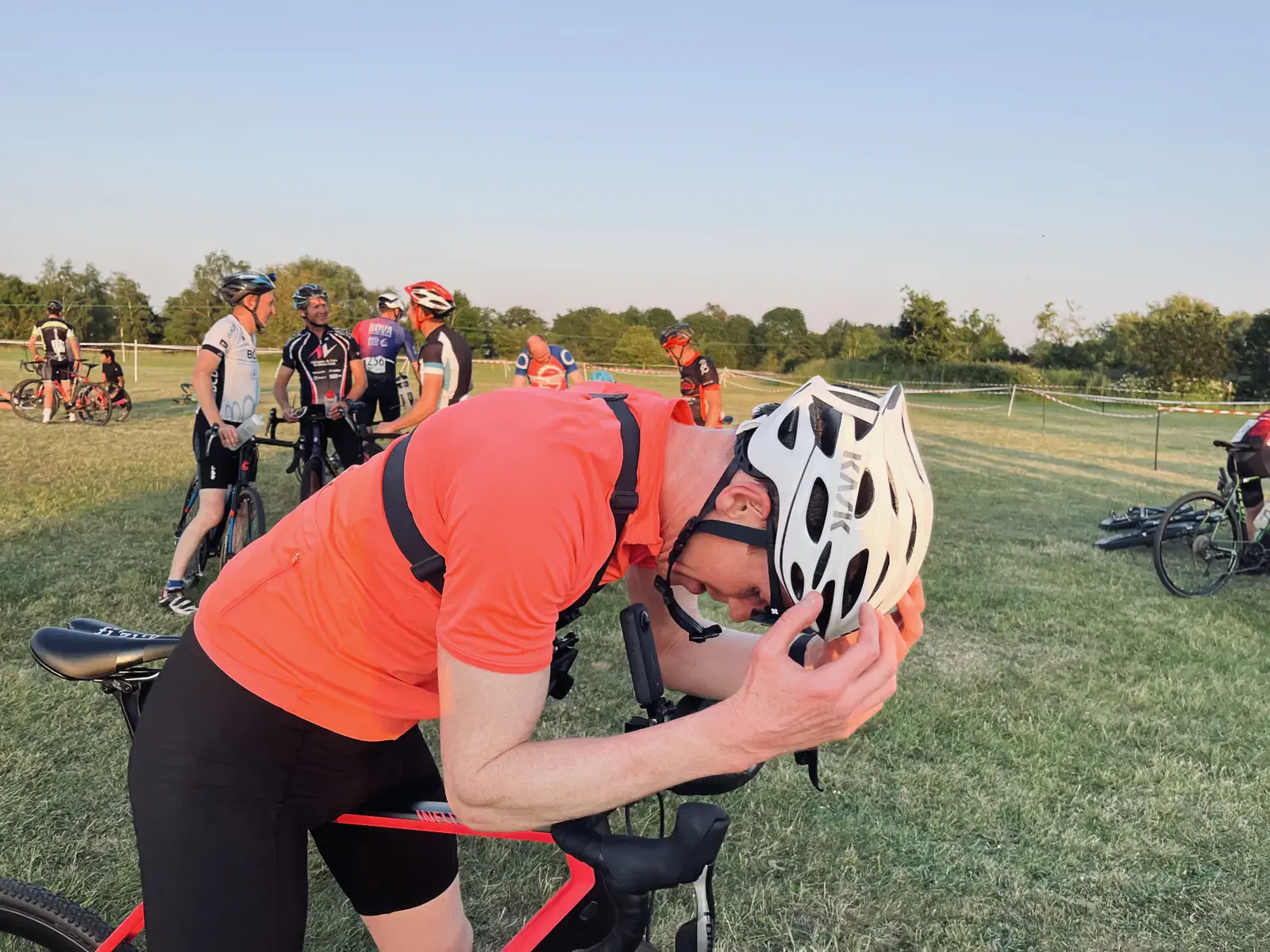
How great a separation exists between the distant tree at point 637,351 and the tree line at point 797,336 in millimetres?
89

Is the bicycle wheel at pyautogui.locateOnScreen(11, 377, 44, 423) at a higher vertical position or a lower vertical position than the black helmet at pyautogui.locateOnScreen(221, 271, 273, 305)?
Result: lower

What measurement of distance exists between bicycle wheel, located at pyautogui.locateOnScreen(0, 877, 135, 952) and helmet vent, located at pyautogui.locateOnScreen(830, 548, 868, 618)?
2.00m

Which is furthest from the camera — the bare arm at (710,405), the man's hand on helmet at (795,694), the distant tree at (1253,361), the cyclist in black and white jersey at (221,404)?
the distant tree at (1253,361)

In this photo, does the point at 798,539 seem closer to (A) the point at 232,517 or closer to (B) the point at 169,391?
(A) the point at 232,517

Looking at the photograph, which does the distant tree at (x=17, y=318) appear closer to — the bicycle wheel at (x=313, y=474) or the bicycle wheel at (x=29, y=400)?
the bicycle wheel at (x=29, y=400)

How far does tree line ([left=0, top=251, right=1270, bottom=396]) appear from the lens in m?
50.0

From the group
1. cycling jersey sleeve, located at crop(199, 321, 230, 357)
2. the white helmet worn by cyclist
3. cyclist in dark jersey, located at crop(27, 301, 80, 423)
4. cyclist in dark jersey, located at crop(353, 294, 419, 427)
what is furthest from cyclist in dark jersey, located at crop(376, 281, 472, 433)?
cyclist in dark jersey, located at crop(27, 301, 80, 423)

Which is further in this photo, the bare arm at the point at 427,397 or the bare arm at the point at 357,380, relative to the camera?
the bare arm at the point at 357,380

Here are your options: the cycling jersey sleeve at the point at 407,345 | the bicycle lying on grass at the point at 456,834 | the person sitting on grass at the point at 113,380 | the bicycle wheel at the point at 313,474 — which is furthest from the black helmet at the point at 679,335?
the person sitting on grass at the point at 113,380

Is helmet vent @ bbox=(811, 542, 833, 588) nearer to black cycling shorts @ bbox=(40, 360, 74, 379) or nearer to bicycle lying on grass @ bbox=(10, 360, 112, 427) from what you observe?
bicycle lying on grass @ bbox=(10, 360, 112, 427)

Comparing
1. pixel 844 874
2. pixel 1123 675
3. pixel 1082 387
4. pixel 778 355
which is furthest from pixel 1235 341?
pixel 844 874

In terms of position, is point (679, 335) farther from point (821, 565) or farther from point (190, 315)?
point (190, 315)

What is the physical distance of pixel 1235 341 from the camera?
165ft

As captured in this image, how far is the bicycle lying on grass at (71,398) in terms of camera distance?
16828 millimetres
